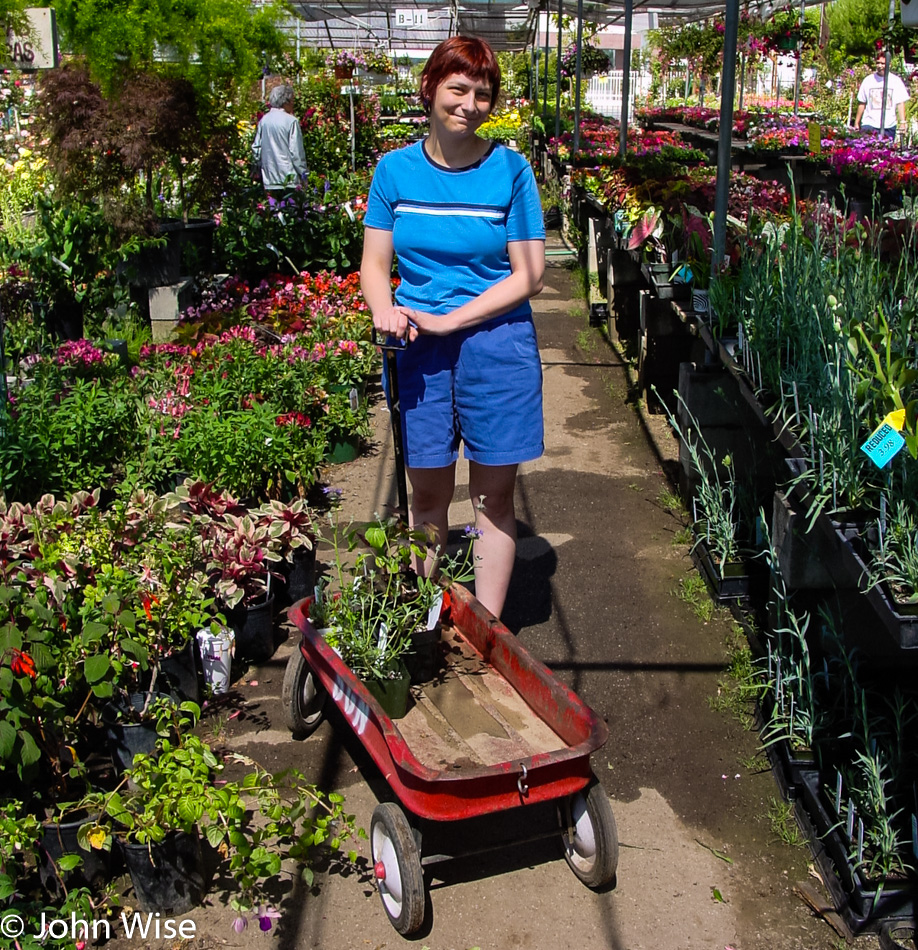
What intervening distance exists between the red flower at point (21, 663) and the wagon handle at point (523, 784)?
3.54 ft

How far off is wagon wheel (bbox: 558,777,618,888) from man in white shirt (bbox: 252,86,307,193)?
22.3 feet

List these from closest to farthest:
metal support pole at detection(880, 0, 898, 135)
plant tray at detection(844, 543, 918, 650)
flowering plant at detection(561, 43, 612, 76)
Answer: plant tray at detection(844, 543, 918, 650), metal support pole at detection(880, 0, 898, 135), flowering plant at detection(561, 43, 612, 76)

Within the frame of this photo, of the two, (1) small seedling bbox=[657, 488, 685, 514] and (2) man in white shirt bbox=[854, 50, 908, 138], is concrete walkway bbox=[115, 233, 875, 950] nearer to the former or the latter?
(1) small seedling bbox=[657, 488, 685, 514]

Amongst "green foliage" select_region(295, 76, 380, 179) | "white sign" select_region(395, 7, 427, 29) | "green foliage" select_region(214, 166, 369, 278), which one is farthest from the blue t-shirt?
"white sign" select_region(395, 7, 427, 29)

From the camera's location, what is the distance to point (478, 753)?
240 cm

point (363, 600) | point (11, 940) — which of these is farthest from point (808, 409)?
point (11, 940)

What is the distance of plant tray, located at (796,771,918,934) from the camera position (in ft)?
7.09

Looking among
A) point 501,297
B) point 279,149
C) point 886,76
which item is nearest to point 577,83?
point 279,149

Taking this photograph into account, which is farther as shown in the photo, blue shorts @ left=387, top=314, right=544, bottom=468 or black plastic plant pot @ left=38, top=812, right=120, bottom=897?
blue shorts @ left=387, top=314, right=544, bottom=468

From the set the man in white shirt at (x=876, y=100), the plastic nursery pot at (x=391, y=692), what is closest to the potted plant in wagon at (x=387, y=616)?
the plastic nursery pot at (x=391, y=692)

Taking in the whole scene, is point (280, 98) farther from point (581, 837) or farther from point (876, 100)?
point (876, 100)

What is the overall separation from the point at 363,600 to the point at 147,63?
5368 millimetres

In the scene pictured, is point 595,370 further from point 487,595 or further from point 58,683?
point 58,683

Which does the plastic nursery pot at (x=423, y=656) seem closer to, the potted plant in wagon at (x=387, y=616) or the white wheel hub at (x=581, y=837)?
the potted plant in wagon at (x=387, y=616)
